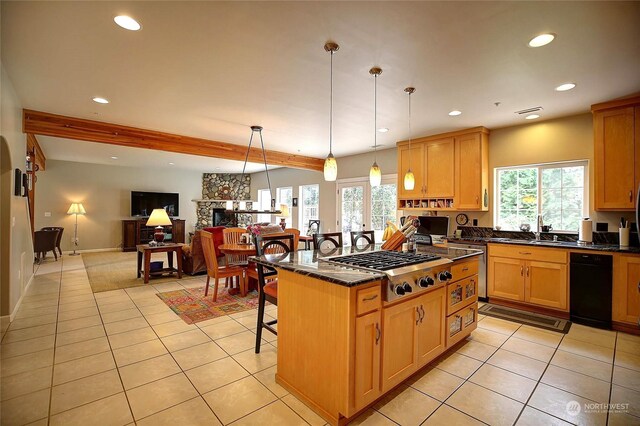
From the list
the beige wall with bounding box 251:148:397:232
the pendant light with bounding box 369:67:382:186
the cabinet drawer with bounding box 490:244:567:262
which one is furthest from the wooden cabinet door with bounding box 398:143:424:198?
the cabinet drawer with bounding box 490:244:567:262

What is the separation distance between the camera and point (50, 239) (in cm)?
687

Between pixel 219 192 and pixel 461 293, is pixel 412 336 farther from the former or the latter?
pixel 219 192

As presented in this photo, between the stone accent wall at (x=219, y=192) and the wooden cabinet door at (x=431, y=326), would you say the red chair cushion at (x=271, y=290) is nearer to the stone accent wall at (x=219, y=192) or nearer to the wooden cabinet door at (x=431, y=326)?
the wooden cabinet door at (x=431, y=326)

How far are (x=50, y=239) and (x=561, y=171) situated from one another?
10.2 metres

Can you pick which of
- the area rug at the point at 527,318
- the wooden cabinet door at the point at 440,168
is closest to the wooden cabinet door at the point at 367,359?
the area rug at the point at 527,318

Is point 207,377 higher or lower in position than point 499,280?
lower

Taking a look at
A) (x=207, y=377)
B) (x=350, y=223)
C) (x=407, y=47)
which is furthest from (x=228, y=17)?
(x=350, y=223)

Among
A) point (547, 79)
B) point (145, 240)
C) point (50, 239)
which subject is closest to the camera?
point (547, 79)

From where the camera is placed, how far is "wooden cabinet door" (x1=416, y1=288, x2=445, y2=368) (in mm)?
2236

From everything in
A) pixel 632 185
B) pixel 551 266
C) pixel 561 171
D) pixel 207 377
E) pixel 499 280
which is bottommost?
pixel 207 377

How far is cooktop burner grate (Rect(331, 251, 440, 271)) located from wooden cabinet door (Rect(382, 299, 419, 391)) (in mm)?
273

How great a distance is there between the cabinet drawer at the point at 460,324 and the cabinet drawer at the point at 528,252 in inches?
52.7

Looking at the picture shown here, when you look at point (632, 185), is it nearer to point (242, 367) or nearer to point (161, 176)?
point (242, 367)

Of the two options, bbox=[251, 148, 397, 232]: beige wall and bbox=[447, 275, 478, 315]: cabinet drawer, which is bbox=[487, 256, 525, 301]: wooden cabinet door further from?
bbox=[251, 148, 397, 232]: beige wall
